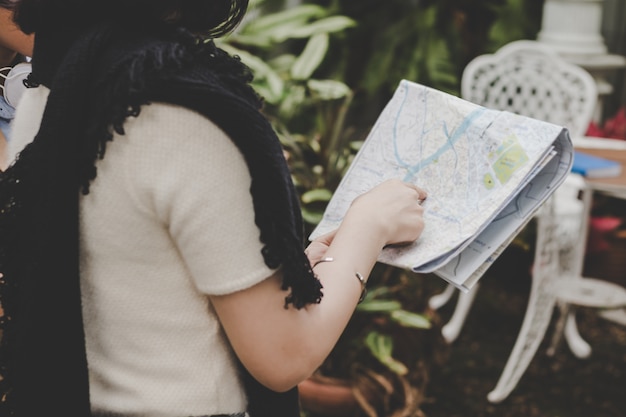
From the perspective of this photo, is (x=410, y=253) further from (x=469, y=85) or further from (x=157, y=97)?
(x=469, y=85)

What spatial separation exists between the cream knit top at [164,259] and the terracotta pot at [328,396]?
2.05 metres

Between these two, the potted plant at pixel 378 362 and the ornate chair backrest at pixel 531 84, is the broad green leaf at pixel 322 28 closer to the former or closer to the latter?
the ornate chair backrest at pixel 531 84

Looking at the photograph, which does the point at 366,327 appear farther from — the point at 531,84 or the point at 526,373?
the point at 531,84

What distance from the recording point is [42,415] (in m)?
1.04

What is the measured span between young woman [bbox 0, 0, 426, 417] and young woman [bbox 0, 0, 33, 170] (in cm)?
34

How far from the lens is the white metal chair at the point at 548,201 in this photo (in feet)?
12.2

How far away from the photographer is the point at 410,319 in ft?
10.3

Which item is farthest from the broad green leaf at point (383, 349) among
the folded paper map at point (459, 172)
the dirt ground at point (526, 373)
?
the folded paper map at point (459, 172)

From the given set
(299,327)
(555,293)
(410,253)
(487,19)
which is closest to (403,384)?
(555,293)

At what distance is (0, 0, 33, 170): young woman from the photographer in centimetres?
139

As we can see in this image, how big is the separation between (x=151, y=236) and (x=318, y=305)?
0.23 metres

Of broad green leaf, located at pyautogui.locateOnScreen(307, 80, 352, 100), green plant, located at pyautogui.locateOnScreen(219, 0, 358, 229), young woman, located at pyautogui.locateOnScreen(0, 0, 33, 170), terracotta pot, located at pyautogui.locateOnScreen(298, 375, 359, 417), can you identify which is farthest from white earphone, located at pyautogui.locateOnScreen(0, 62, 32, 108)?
broad green leaf, located at pyautogui.locateOnScreen(307, 80, 352, 100)

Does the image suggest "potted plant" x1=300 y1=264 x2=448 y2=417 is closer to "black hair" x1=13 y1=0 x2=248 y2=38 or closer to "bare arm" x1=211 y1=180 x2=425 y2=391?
"bare arm" x1=211 y1=180 x2=425 y2=391

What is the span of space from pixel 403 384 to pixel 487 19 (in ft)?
11.3
